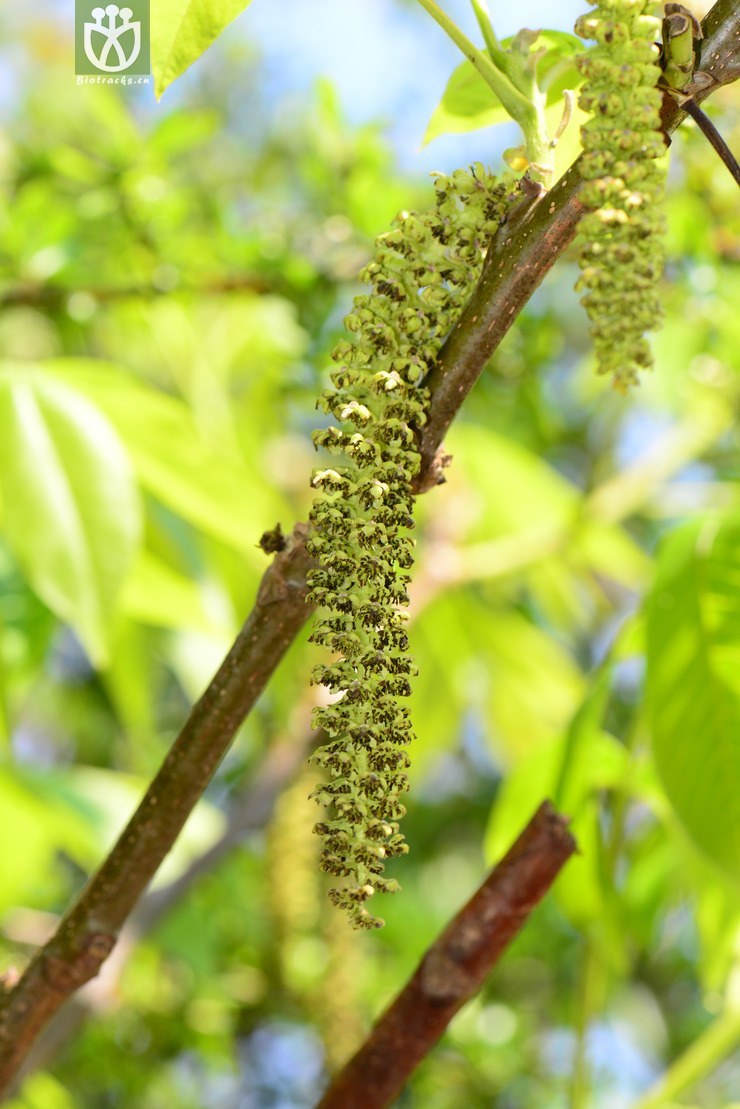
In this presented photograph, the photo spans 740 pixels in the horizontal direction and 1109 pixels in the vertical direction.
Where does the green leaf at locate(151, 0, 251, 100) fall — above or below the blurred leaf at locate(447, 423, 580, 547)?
below

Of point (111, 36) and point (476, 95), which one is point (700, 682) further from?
point (111, 36)

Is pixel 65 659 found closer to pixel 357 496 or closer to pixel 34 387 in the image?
pixel 34 387

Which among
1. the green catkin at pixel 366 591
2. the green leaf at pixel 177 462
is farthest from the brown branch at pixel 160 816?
the green leaf at pixel 177 462

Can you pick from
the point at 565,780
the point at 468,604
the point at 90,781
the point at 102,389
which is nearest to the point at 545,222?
the point at 565,780

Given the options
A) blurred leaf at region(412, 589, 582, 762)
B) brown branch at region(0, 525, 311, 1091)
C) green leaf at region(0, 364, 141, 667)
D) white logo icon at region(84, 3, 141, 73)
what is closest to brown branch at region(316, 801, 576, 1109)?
brown branch at region(0, 525, 311, 1091)

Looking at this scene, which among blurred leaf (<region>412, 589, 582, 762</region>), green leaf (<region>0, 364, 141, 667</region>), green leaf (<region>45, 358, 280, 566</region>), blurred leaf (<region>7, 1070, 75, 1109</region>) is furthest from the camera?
blurred leaf (<region>412, 589, 582, 762</region>)

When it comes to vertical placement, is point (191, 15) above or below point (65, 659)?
below

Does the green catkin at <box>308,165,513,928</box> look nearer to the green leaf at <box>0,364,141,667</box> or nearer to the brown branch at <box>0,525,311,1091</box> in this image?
the brown branch at <box>0,525,311,1091</box>
